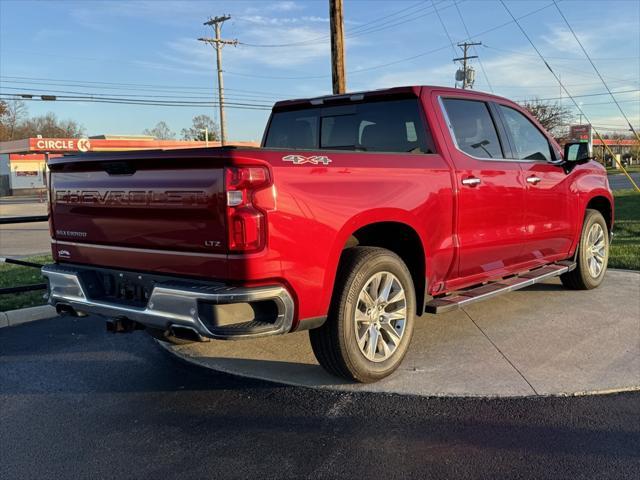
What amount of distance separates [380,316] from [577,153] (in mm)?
3261

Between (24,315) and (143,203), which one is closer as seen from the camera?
(143,203)

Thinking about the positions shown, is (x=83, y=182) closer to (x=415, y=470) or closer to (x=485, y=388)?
(x=415, y=470)

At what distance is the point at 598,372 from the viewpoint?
167 inches

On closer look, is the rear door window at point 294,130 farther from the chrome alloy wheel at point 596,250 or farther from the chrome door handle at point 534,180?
the chrome alloy wheel at point 596,250

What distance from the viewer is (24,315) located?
20.2 feet

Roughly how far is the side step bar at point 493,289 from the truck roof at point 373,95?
167 centimetres

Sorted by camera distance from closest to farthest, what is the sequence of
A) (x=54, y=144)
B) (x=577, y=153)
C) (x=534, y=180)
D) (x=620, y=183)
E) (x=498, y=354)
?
1. (x=498, y=354)
2. (x=534, y=180)
3. (x=577, y=153)
4. (x=620, y=183)
5. (x=54, y=144)

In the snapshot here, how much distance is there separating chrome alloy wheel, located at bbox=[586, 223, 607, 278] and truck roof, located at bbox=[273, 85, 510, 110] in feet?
7.35

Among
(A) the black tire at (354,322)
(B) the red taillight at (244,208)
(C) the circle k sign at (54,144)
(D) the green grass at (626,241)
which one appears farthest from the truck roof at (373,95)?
(C) the circle k sign at (54,144)

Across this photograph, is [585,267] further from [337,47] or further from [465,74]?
[465,74]

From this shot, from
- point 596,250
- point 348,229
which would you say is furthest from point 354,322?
point 596,250

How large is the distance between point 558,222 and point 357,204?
3073 millimetres

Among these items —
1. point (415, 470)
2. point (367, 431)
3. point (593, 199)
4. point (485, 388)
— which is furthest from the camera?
point (593, 199)

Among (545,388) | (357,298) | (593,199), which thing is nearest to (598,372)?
(545,388)
